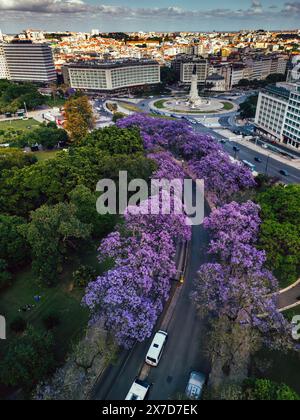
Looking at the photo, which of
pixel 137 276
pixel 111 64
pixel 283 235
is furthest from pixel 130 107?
pixel 137 276

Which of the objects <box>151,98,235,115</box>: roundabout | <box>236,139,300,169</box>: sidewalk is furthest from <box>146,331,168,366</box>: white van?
<box>151,98,235,115</box>: roundabout

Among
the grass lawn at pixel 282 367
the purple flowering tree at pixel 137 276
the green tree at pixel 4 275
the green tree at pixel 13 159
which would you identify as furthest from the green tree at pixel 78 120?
the grass lawn at pixel 282 367

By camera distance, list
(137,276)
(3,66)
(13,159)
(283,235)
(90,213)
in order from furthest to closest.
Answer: (3,66) < (13,159) < (90,213) < (283,235) < (137,276)

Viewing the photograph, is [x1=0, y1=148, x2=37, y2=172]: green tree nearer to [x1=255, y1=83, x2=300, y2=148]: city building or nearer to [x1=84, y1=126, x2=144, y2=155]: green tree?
[x1=84, y1=126, x2=144, y2=155]: green tree

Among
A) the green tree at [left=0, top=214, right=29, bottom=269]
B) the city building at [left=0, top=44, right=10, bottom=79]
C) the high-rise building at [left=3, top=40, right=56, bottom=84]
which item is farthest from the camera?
the city building at [left=0, top=44, right=10, bottom=79]

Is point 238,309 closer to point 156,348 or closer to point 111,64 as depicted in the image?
point 156,348

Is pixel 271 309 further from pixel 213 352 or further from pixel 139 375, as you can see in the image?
pixel 139 375
